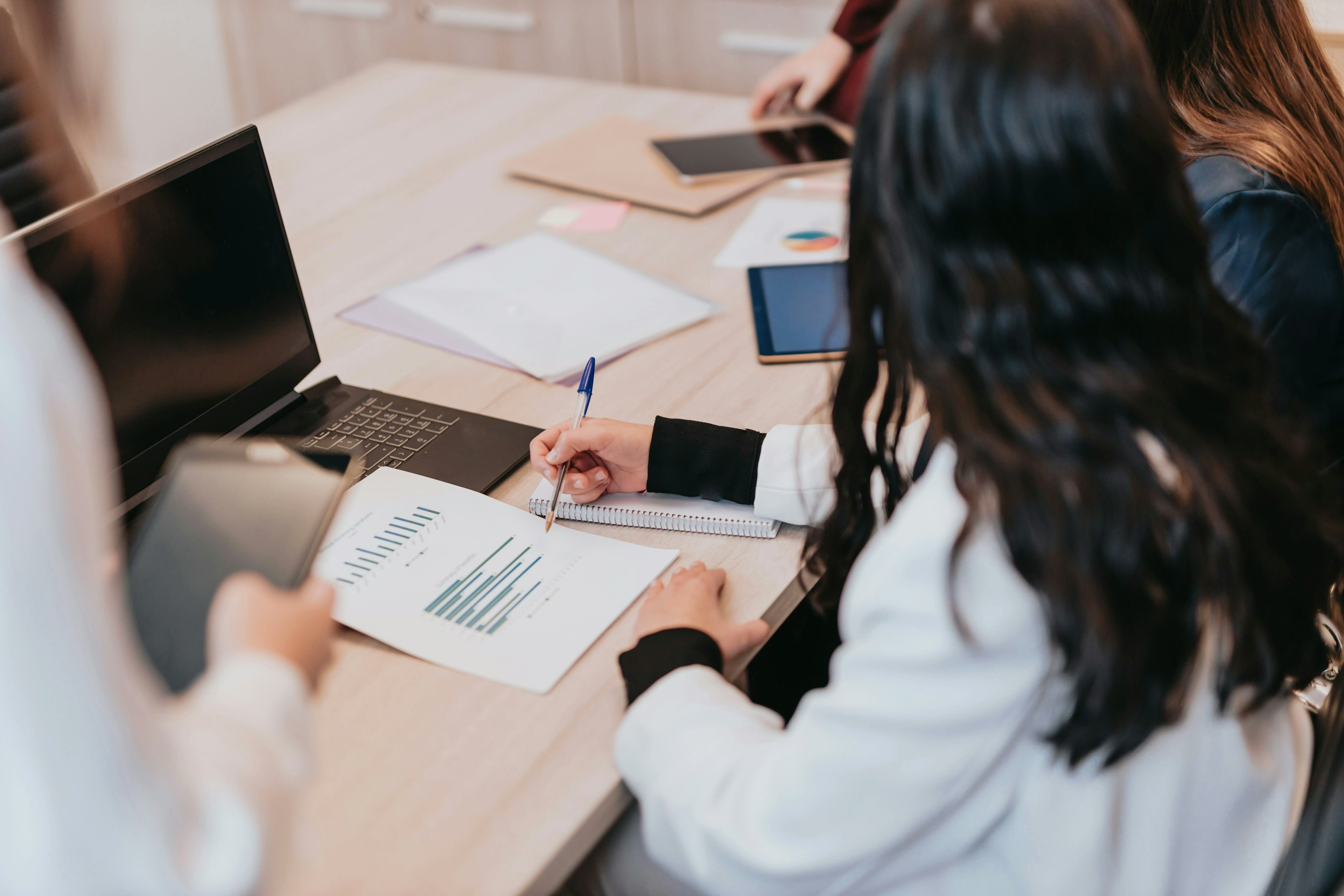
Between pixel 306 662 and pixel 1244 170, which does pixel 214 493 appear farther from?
pixel 1244 170

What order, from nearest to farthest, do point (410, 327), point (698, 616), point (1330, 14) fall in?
1. point (698, 616)
2. point (410, 327)
3. point (1330, 14)

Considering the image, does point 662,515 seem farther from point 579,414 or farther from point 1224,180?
point 1224,180

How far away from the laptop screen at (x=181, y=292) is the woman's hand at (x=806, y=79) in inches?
41.4

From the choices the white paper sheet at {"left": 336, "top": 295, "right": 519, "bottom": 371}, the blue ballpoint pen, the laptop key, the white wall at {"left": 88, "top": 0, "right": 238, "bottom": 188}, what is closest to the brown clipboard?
the white paper sheet at {"left": 336, "top": 295, "right": 519, "bottom": 371}

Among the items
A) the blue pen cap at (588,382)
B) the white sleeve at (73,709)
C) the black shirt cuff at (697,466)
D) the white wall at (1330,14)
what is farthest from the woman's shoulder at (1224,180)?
the white wall at (1330,14)

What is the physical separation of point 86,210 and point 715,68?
7.64 ft

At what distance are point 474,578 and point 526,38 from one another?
2.60 metres

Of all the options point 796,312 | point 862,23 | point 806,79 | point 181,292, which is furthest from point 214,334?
point 862,23

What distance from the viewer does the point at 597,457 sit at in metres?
0.99

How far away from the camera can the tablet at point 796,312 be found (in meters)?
1.23

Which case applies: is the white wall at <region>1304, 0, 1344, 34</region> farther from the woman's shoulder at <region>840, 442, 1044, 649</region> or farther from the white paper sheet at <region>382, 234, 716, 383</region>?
the woman's shoulder at <region>840, 442, 1044, 649</region>

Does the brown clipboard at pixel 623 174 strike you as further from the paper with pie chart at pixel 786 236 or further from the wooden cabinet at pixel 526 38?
the wooden cabinet at pixel 526 38

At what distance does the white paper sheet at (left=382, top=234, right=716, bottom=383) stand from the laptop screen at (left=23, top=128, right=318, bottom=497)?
0.25m

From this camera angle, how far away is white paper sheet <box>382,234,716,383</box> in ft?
4.05
